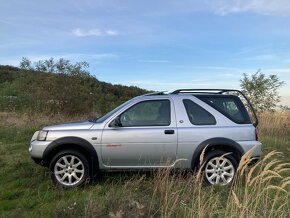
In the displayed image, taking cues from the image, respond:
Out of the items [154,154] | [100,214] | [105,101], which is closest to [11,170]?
[154,154]

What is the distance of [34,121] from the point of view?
615 inches

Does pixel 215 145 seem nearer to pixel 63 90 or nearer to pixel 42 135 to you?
pixel 42 135

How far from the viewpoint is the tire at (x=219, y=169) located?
747cm

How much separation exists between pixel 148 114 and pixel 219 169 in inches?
64.0

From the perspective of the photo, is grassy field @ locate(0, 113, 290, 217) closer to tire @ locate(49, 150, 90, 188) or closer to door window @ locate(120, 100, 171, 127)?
tire @ locate(49, 150, 90, 188)

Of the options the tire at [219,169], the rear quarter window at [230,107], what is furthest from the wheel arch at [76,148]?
the rear quarter window at [230,107]

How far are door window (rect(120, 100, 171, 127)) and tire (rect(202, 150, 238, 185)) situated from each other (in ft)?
3.29

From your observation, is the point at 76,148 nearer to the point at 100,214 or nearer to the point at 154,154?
the point at 154,154

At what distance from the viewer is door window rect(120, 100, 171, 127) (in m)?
7.58

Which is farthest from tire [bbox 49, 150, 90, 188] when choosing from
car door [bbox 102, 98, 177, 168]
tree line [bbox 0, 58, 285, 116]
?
tree line [bbox 0, 58, 285, 116]

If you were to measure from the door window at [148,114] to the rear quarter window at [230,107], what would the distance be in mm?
746

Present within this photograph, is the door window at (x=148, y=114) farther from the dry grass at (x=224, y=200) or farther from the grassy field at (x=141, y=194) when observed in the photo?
the dry grass at (x=224, y=200)

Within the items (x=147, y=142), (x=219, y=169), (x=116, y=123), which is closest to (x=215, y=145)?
(x=219, y=169)

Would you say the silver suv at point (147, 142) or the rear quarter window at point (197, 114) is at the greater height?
the rear quarter window at point (197, 114)
